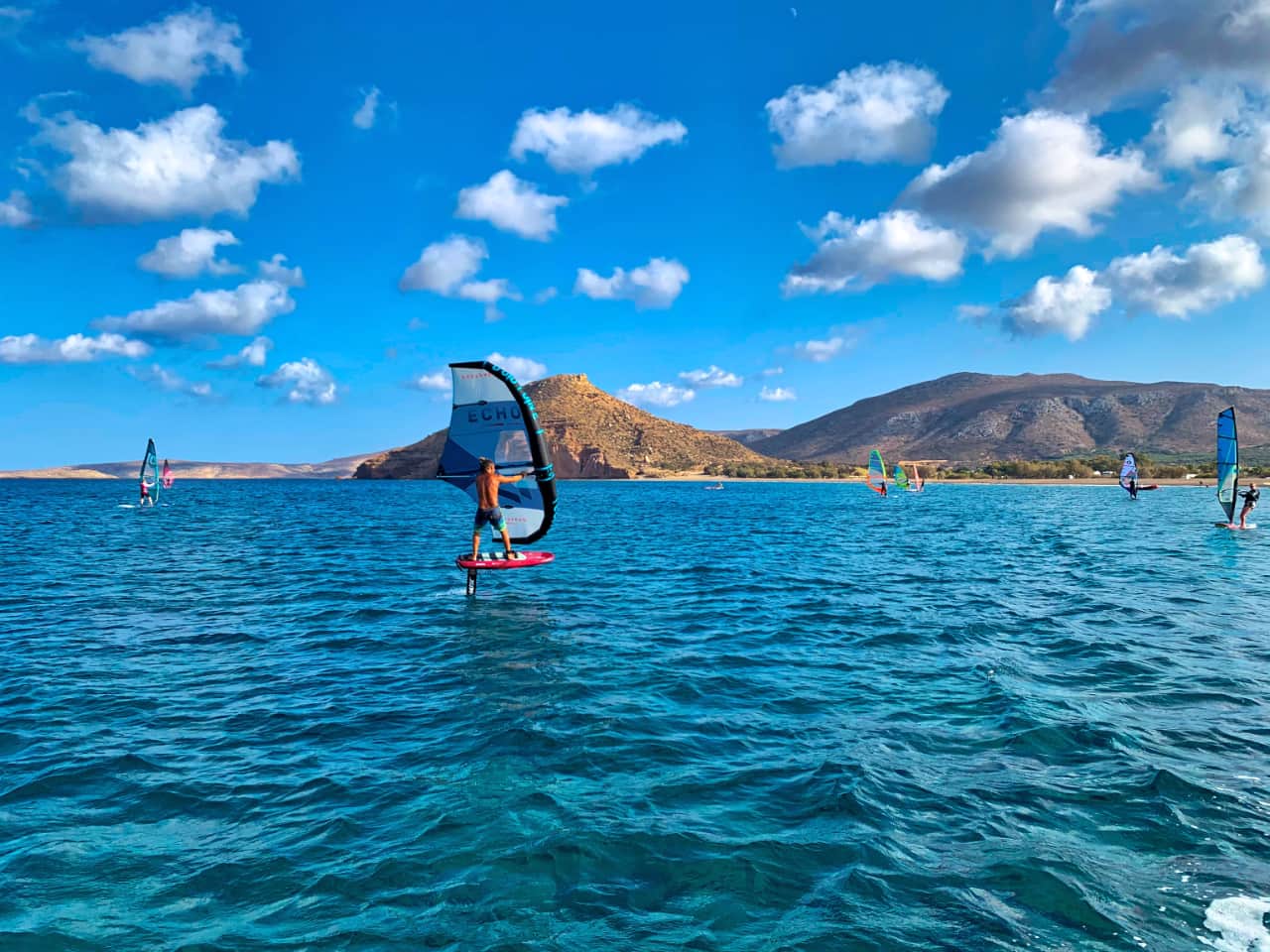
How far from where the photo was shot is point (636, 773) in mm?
8758

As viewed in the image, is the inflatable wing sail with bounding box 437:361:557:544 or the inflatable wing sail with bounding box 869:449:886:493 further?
the inflatable wing sail with bounding box 869:449:886:493

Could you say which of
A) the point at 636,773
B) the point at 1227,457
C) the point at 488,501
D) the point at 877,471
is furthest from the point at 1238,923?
the point at 877,471

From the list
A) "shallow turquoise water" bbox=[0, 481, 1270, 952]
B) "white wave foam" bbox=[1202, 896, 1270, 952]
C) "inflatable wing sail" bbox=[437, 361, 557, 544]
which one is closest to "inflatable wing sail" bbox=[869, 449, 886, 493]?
"shallow turquoise water" bbox=[0, 481, 1270, 952]

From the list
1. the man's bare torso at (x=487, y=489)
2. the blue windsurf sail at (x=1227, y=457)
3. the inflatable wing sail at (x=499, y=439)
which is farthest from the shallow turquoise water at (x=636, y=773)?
the blue windsurf sail at (x=1227, y=457)

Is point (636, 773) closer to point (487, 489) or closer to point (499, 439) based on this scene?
point (487, 489)

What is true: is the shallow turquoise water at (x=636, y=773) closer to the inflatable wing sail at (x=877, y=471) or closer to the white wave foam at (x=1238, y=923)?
the white wave foam at (x=1238, y=923)

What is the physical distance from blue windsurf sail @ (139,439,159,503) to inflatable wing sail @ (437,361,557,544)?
2286 inches

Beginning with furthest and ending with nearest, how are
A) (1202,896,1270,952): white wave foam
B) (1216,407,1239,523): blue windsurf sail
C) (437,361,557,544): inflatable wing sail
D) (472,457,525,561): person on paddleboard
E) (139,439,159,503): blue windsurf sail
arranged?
(139,439,159,503): blue windsurf sail → (1216,407,1239,523): blue windsurf sail → (437,361,557,544): inflatable wing sail → (472,457,525,561): person on paddleboard → (1202,896,1270,952): white wave foam

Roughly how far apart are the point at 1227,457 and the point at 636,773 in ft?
139

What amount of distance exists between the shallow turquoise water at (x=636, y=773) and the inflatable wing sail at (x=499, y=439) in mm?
3787

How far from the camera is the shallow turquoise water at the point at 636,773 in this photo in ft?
19.6

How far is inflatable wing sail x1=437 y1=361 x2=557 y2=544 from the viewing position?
20672 mm

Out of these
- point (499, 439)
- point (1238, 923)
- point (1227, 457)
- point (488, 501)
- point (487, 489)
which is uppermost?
point (499, 439)

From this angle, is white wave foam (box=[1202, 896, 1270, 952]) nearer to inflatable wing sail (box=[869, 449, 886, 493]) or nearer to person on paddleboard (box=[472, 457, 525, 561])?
person on paddleboard (box=[472, 457, 525, 561])
